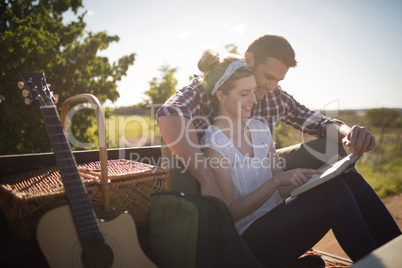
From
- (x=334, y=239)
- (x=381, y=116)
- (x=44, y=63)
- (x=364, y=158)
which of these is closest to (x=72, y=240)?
(x=44, y=63)

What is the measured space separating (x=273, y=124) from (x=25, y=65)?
121 inches

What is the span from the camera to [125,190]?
1.75 metres

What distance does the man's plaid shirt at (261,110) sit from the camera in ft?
7.22

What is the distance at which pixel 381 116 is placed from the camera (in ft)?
70.2

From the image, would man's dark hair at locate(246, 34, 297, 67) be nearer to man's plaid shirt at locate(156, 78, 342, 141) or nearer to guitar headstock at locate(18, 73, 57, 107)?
man's plaid shirt at locate(156, 78, 342, 141)

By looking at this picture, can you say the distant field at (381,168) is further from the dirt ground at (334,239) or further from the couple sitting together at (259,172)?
the couple sitting together at (259,172)

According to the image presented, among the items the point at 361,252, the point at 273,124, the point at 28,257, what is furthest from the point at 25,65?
the point at 361,252

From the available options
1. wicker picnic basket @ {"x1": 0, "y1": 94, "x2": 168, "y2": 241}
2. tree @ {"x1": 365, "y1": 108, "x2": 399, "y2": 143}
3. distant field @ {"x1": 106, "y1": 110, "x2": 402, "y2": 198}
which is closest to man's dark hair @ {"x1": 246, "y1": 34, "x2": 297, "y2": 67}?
distant field @ {"x1": 106, "y1": 110, "x2": 402, "y2": 198}

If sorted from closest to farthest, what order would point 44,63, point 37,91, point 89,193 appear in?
point 89,193
point 37,91
point 44,63

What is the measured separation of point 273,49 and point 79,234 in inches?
92.9

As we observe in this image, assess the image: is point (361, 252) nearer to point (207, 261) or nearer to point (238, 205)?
point (238, 205)

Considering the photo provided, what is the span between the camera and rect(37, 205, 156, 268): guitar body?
1.30m

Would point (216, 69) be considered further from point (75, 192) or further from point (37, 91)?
point (75, 192)

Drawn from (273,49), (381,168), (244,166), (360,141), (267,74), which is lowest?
(381,168)
